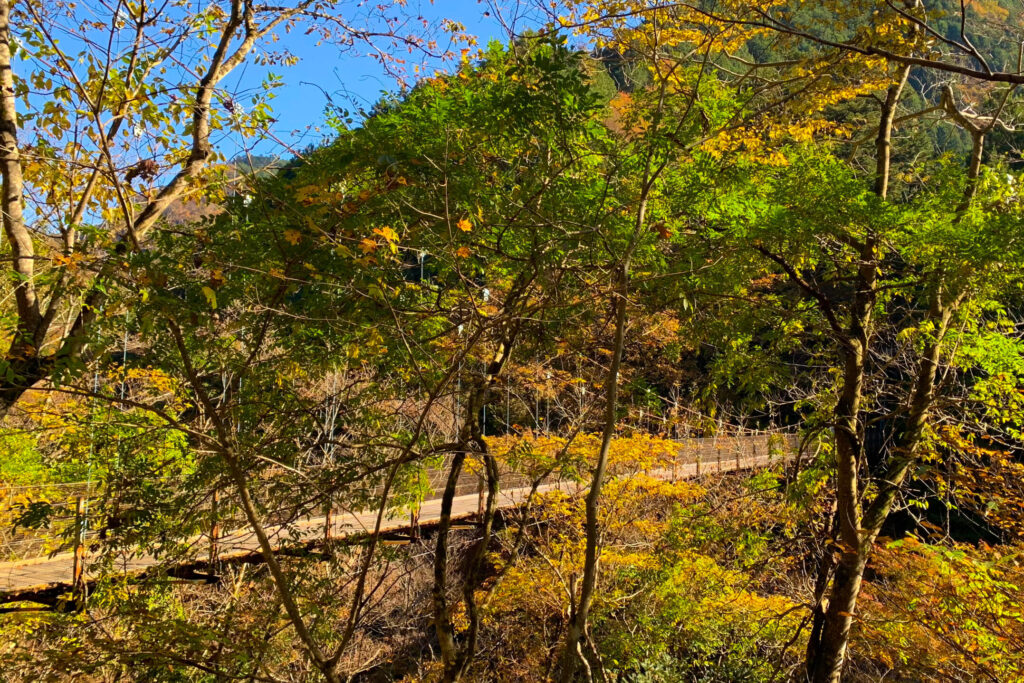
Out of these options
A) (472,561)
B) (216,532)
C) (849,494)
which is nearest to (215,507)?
(472,561)

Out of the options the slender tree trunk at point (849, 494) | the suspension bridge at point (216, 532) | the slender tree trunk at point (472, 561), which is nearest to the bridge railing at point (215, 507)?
the suspension bridge at point (216, 532)

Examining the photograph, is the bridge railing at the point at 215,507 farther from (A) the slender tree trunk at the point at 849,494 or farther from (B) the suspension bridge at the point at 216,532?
(A) the slender tree trunk at the point at 849,494

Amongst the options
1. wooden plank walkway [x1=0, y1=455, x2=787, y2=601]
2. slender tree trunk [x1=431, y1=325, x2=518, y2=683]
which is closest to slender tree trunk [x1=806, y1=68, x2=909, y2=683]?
wooden plank walkway [x1=0, y1=455, x2=787, y2=601]

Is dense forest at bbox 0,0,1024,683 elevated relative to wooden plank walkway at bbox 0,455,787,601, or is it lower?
elevated

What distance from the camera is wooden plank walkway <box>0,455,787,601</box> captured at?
384 cm

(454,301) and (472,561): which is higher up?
(454,301)

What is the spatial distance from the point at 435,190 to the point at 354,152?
2.94 feet

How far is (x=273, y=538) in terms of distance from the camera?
18.3 ft

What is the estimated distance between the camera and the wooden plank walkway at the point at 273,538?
151 inches

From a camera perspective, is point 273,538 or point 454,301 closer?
point 454,301

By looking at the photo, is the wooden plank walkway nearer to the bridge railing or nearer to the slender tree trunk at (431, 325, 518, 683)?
the bridge railing

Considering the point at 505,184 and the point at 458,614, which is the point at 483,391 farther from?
the point at 458,614

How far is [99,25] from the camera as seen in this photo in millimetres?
3324

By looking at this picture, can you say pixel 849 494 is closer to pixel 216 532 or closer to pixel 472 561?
pixel 472 561
